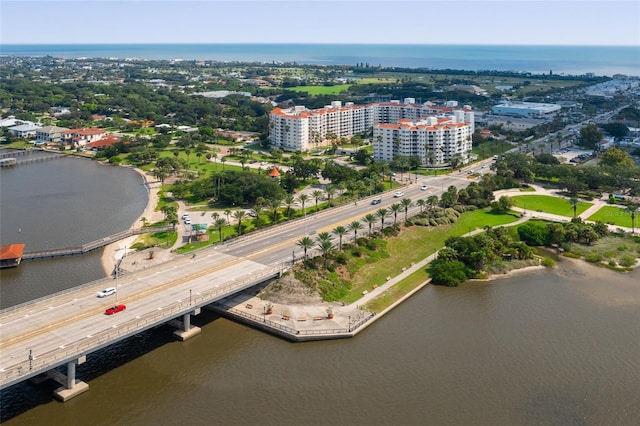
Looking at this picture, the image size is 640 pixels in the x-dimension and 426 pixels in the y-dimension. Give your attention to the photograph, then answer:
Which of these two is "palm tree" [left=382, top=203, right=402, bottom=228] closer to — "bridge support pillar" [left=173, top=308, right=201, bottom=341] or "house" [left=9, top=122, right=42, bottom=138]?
"bridge support pillar" [left=173, top=308, right=201, bottom=341]

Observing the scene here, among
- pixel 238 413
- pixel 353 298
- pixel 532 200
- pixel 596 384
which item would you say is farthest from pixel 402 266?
pixel 532 200

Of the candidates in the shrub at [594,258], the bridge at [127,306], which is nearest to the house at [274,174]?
the bridge at [127,306]

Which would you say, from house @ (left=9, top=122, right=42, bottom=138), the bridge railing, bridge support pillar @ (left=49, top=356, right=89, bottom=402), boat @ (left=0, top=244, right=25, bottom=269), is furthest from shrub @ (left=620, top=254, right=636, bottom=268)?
house @ (left=9, top=122, right=42, bottom=138)

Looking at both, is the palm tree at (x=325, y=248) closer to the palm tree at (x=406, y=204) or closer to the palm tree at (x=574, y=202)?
the palm tree at (x=406, y=204)

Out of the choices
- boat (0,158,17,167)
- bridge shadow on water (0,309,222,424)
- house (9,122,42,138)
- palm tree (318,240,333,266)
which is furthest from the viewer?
house (9,122,42,138)

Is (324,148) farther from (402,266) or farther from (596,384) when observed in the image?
(596,384)
